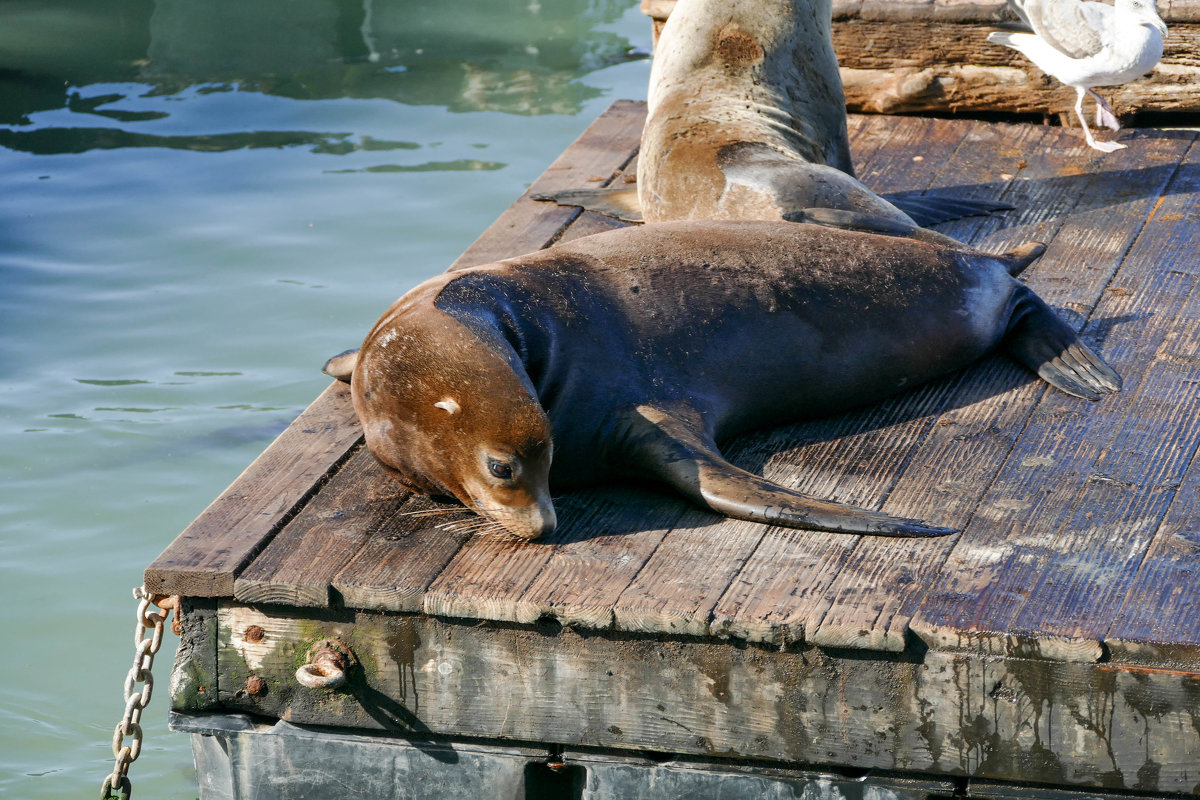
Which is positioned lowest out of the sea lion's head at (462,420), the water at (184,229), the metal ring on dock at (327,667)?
the water at (184,229)

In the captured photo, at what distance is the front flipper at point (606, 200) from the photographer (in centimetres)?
516

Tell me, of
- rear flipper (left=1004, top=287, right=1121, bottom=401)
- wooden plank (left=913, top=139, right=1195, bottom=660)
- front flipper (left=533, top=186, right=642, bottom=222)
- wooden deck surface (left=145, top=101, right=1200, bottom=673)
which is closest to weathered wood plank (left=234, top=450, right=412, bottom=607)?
wooden deck surface (left=145, top=101, right=1200, bottom=673)

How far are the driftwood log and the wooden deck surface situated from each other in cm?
221

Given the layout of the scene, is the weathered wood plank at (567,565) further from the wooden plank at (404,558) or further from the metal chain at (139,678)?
the metal chain at (139,678)

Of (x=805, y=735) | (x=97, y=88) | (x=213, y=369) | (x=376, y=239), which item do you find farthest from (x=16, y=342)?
(x=805, y=735)

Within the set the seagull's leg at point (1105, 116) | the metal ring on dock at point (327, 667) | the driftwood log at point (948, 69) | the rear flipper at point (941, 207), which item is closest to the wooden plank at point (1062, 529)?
the rear flipper at point (941, 207)

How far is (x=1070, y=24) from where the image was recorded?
225 inches

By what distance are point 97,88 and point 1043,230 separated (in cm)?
828

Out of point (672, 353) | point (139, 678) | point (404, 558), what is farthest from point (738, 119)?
point (139, 678)

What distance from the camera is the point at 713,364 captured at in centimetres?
354

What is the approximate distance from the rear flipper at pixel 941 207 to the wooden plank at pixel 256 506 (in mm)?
2195

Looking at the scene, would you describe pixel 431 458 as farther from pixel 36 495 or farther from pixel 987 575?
pixel 36 495

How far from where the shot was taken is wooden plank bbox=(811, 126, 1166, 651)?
2.76 metres

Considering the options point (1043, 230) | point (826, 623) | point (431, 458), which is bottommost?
point (1043, 230)
